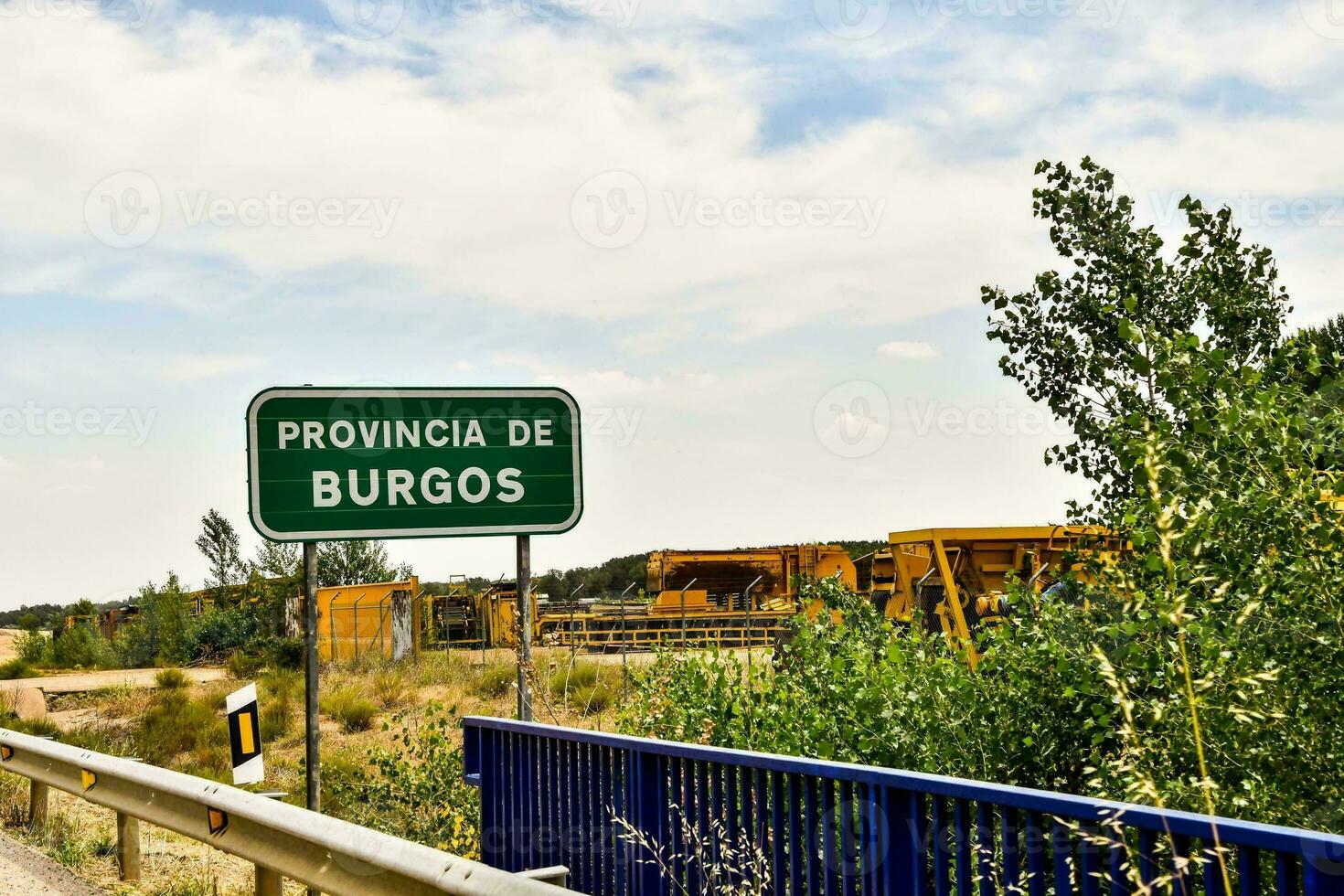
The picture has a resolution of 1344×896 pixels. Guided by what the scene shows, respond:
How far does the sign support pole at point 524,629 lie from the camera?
8.48 meters

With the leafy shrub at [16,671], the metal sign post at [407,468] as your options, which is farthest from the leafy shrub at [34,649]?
the metal sign post at [407,468]

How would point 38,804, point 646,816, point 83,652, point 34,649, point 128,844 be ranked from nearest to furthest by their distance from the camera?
point 646,816 → point 128,844 → point 38,804 → point 34,649 → point 83,652

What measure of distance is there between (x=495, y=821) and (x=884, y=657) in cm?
236

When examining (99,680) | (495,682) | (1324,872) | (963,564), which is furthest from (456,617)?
(1324,872)

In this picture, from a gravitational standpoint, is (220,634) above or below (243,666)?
above

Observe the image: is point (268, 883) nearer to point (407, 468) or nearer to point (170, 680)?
point (407, 468)

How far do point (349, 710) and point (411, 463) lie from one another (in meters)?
13.0

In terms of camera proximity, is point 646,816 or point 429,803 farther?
point 429,803

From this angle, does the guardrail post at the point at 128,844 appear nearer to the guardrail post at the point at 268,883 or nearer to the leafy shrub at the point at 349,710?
the guardrail post at the point at 268,883

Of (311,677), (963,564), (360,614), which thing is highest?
(963,564)

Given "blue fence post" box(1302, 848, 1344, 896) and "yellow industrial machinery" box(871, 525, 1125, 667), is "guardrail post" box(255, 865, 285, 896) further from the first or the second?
"yellow industrial machinery" box(871, 525, 1125, 667)

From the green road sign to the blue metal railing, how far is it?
225 centimetres

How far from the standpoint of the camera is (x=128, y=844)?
846 centimetres

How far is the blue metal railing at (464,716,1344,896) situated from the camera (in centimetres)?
344
